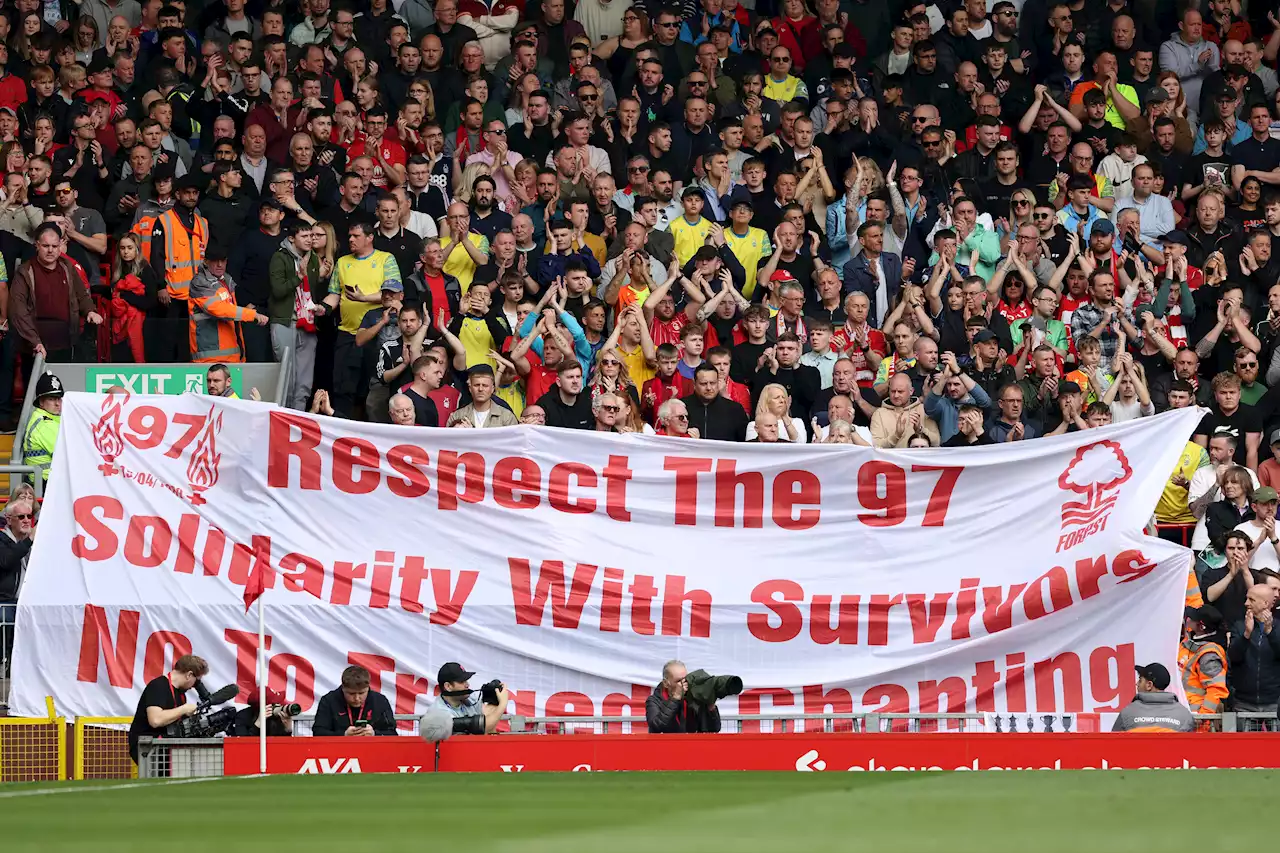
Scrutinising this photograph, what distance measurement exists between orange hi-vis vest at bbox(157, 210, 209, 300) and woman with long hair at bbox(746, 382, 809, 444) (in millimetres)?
5289

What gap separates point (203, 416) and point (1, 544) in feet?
5.92

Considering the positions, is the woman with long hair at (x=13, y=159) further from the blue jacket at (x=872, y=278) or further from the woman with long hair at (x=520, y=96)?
the blue jacket at (x=872, y=278)

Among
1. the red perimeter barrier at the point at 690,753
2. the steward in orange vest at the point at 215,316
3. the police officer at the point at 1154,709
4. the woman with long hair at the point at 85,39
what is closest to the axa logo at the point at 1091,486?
the police officer at the point at 1154,709

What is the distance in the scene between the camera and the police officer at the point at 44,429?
17.6 meters

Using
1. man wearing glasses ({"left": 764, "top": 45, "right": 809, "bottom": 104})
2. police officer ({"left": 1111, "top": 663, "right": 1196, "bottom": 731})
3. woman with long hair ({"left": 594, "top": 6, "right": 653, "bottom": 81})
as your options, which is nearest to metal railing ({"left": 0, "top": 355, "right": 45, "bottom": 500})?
woman with long hair ({"left": 594, "top": 6, "right": 653, "bottom": 81})

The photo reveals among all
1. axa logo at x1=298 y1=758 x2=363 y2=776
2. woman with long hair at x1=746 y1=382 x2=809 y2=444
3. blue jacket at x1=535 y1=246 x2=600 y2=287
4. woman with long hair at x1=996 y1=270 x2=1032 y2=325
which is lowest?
axa logo at x1=298 y1=758 x2=363 y2=776

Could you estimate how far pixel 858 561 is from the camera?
16.6 m

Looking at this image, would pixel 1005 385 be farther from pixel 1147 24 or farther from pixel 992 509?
pixel 1147 24

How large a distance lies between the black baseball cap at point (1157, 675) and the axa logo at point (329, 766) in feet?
16.8

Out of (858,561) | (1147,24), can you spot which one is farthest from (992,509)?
(1147,24)

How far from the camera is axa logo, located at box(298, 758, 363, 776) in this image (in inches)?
534

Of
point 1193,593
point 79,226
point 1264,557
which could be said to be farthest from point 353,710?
point 79,226

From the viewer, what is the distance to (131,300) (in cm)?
1931

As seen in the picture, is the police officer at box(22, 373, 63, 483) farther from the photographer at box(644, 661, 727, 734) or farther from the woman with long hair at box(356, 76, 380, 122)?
the photographer at box(644, 661, 727, 734)
